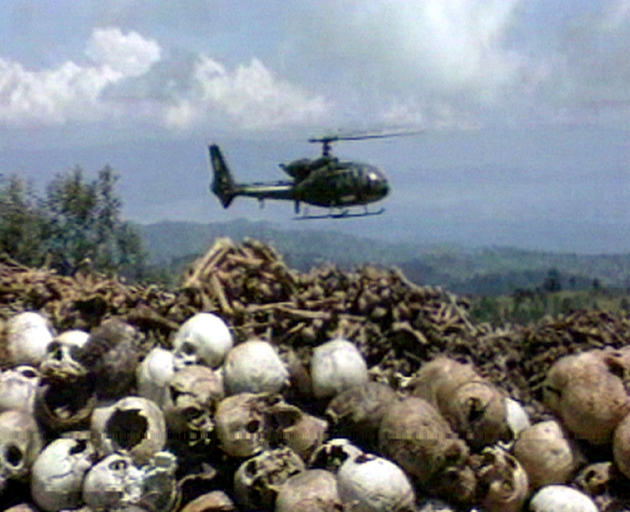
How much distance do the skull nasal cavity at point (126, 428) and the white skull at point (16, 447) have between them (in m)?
0.52

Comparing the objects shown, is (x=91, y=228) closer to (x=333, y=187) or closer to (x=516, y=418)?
(x=516, y=418)

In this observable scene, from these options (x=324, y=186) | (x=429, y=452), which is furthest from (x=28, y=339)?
(x=324, y=186)

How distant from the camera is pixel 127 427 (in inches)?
199

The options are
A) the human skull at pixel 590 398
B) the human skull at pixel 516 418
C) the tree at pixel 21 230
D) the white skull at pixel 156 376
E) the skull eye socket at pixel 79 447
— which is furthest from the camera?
the tree at pixel 21 230

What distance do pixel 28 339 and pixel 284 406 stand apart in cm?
188

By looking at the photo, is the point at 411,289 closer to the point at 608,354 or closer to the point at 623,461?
the point at 608,354

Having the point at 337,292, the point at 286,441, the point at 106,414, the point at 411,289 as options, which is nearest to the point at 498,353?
the point at 411,289

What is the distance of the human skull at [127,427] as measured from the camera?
5.01 m

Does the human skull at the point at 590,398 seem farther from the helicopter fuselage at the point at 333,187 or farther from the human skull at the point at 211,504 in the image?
the helicopter fuselage at the point at 333,187

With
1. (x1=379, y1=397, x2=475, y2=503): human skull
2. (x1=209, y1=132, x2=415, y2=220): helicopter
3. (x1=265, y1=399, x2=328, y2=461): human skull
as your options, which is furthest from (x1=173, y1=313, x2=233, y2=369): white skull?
(x1=209, y1=132, x2=415, y2=220): helicopter

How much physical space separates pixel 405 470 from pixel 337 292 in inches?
70.2

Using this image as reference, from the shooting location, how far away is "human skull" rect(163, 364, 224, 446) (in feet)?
16.9

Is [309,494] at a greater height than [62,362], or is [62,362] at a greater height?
[62,362]

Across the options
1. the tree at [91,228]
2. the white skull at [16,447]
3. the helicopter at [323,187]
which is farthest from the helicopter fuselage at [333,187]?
the white skull at [16,447]
